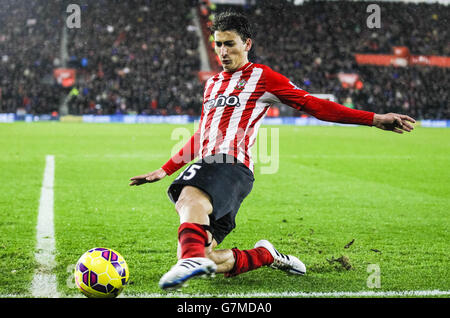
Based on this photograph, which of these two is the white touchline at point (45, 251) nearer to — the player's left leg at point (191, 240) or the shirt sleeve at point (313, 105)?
the player's left leg at point (191, 240)

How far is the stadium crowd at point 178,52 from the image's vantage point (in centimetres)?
3094

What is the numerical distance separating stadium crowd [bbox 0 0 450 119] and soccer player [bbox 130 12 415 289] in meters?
27.2

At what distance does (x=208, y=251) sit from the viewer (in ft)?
11.4

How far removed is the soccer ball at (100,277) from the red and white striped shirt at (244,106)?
90cm

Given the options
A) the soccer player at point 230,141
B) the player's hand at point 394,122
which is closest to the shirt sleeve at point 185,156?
the soccer player at point 230,141

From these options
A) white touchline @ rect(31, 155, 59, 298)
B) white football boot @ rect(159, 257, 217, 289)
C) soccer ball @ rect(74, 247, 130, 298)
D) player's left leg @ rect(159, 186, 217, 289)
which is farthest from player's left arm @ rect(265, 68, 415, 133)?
white touchline @ rect(31, 155, 59, 298)

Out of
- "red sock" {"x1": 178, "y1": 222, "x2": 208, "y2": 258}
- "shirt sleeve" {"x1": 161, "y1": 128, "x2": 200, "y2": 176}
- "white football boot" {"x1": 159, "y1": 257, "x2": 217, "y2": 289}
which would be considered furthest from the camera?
"shirt sleeve" {"x1": 161, "y1": 128, "x2": 200, "y2": 176}

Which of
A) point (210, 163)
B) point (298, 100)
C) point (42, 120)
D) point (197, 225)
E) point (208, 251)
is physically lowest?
point (42, 120)

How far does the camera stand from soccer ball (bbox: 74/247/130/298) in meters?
3.34

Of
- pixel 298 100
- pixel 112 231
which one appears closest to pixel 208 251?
pixel 298 100

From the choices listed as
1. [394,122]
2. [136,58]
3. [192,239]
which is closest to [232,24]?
[394,122]

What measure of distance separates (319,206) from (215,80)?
3834 millimetres

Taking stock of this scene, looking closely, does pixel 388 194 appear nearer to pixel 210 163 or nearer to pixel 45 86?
pixel 210 163

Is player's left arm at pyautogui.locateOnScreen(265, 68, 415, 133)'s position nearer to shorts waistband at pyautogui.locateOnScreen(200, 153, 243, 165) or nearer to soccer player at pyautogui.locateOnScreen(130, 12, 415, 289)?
soccer player at pyautogui.locateOnScreen(130, 12, 415, 289)
